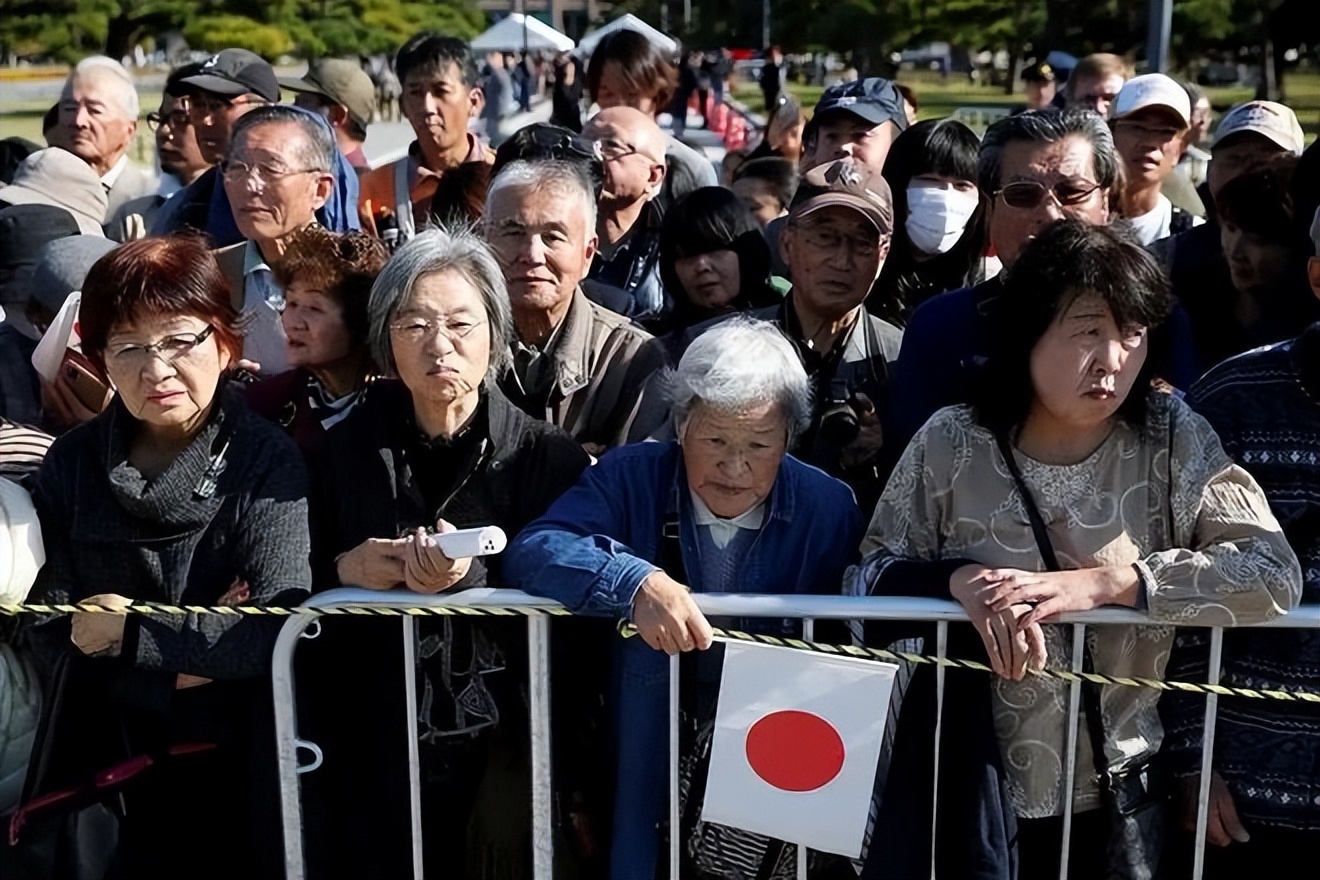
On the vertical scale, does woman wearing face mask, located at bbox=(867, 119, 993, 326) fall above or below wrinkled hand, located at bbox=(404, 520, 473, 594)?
above

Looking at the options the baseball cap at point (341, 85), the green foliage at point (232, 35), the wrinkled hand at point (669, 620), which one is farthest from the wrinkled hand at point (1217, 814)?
the green foliage at point (232, 35)

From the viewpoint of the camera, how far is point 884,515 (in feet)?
10.3

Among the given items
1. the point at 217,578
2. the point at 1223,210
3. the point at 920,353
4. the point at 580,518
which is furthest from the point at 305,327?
the point at 1223,210

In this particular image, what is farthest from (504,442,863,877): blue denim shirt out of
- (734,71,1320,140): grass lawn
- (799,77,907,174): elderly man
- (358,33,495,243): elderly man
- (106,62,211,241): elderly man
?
(734,71,1320,140): grass lawn

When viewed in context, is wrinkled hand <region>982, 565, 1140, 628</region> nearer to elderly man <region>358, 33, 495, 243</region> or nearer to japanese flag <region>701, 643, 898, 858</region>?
japanese flag <region>701, 643, 898, 858</region>

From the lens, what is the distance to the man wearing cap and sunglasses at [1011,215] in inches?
137

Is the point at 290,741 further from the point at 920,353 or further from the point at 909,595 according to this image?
the point at 920,353

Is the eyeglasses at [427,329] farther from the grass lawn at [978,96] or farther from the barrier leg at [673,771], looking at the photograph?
the grass lawn at [978,96]

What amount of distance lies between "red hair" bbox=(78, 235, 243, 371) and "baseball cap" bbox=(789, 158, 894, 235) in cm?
163

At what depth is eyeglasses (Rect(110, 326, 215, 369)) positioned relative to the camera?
318cm

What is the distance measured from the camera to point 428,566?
9.80 feet

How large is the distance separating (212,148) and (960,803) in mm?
4563

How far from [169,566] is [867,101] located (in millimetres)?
3208

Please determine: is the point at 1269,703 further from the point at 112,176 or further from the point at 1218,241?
the point at 112,176
